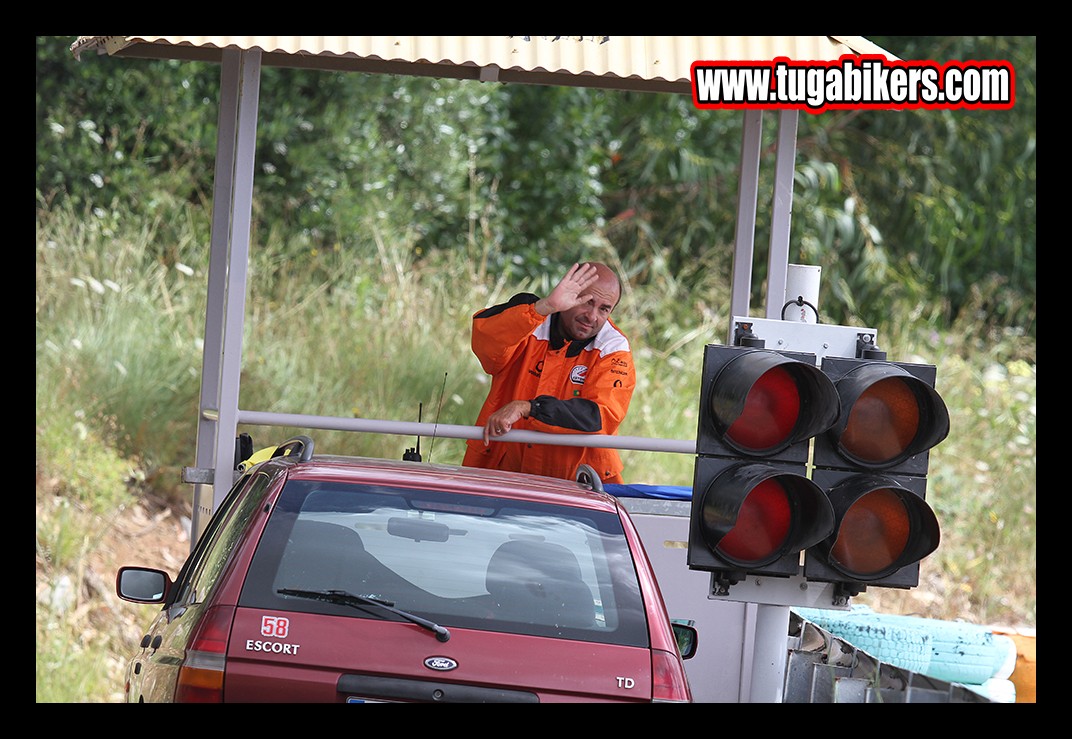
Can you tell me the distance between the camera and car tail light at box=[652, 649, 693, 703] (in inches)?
175

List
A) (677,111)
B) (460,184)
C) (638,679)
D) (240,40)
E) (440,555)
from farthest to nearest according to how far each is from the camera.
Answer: (677,111)
(460,184)
(240,40)
(440,555)
(638,679)

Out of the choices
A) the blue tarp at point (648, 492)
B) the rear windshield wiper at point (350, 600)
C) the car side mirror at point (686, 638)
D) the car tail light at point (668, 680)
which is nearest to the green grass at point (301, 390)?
the blue tarp at point (648, 492)

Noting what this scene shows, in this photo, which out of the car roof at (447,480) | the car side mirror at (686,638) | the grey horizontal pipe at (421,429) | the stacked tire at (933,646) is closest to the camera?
the car roof at (447,480)

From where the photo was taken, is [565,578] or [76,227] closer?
[565,578]

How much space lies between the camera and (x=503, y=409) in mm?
7469

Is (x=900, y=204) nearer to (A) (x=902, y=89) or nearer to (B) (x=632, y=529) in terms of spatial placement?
(A) (x=902, y=89)

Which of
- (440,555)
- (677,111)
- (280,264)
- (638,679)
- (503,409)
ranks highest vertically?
(677,111)

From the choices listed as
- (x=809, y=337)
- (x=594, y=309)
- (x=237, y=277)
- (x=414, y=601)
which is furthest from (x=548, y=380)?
(x=414, y=601)

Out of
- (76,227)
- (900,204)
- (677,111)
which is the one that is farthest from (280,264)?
(900,204)

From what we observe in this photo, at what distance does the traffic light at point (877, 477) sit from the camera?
191 inches

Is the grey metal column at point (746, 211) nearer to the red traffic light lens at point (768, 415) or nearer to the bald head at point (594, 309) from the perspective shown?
the bald head at point (594, 309)

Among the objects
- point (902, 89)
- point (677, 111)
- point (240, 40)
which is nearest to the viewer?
point (240, 40)

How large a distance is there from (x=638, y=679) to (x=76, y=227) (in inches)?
382

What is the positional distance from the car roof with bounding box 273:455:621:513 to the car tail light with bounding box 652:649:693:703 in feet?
2.34
